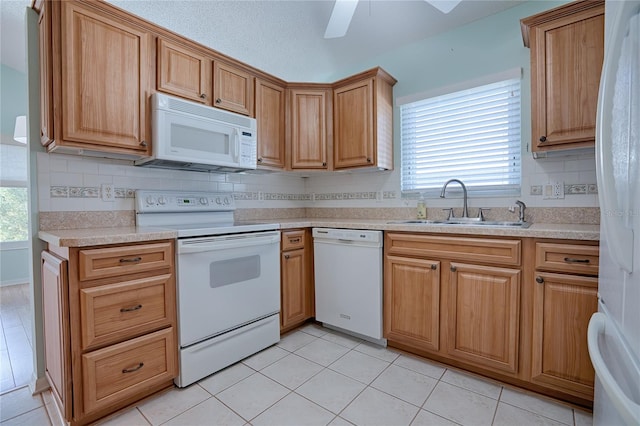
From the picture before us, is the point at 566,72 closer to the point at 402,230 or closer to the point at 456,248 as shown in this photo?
the point at 456,248

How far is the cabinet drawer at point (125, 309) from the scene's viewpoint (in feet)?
4.73

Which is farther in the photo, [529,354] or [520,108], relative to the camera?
[520,108]

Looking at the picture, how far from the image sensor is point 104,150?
1785 mm

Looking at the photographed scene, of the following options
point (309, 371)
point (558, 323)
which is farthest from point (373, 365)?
point (558, 323)

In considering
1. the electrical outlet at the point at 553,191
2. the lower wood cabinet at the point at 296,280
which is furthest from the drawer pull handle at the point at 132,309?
the electrical outlet at the point at 553,191

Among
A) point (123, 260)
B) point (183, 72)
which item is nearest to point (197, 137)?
point (183, 72)

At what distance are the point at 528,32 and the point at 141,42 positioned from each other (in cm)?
243

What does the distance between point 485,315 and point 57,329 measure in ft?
7.51

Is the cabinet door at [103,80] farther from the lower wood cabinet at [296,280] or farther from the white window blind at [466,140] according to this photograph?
the white window blind at [466,140]

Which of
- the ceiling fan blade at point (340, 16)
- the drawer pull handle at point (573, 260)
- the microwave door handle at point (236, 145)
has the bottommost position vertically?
the drawer pull handle at point (573, 260)

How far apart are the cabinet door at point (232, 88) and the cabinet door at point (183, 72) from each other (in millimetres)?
64

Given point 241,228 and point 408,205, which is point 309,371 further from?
point 408,205

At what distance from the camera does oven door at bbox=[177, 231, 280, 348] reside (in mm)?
1784

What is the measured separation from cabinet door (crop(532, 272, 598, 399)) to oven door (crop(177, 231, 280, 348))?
1.67 m
